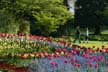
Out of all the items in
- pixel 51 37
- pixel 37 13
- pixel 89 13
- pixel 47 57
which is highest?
pixel 47 57

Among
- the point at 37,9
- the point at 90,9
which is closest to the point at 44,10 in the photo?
the point at 37,9

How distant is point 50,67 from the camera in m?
11.7

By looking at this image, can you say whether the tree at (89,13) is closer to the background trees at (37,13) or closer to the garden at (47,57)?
the background trees at (37,13)

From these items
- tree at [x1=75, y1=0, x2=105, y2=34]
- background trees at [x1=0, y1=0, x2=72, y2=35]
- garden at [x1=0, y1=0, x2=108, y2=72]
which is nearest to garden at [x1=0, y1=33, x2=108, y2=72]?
garden at [x1=0, y1=0, x2=108, y2=72]

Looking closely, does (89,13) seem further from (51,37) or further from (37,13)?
(51,37)

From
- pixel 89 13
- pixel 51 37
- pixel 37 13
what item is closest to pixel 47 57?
pixel 51 37

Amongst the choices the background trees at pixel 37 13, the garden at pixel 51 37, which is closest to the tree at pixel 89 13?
the garden at pixel 51 37

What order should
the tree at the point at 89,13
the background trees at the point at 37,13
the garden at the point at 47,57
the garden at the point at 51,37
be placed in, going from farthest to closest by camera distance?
the tree at the point at 89,13 < the background trees at the point at 37,13 < the garden at the point at 51,37 < the garden at the point at 47,57

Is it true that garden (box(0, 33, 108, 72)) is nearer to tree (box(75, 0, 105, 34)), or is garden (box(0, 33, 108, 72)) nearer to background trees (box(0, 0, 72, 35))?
background trees (box(0, 0, 72, 35))

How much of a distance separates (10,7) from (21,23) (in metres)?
2.42

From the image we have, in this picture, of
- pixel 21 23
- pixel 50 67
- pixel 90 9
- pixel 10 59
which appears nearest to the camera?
pixel 50 67

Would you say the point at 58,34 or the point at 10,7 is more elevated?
the point at 10,7

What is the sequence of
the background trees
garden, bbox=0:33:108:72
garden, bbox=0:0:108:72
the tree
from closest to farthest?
garden, bbox=0:33:108:72 → garden, bbox=0:0:108:72 → the background trees → the tree

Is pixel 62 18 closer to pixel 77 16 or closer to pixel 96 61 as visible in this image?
pixel 77 16
